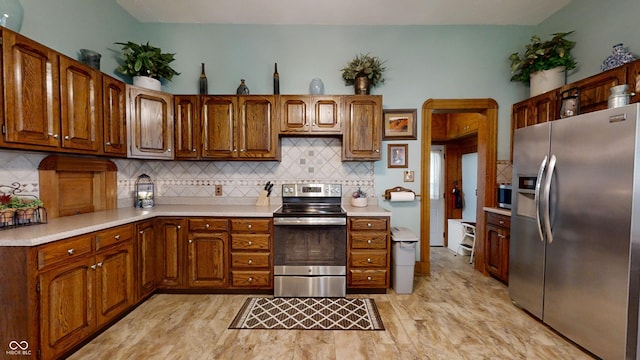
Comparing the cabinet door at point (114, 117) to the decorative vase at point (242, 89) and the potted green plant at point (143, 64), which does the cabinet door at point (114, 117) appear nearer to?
the potted green plant at point (143, 64)

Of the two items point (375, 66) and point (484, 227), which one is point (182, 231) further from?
point (484, 227)

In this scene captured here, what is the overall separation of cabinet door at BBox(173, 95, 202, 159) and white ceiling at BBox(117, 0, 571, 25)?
1.07 metres

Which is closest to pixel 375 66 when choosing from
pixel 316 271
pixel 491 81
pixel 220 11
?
pixel 491 81

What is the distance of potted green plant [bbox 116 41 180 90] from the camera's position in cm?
288

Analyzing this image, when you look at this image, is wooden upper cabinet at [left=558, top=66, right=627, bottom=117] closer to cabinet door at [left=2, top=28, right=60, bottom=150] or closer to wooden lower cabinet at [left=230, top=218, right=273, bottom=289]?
wooden lower cabinet at [left=230, top=218, right=273, bottom=289]

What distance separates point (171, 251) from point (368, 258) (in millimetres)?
2133

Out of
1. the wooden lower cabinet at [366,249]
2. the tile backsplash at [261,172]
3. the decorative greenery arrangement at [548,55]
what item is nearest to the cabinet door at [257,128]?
the tile backsplash at [261,172]

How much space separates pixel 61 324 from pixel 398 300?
2.82 m

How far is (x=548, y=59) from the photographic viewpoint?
2.94 m

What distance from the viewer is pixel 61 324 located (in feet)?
6.03

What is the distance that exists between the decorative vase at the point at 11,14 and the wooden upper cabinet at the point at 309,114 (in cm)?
214

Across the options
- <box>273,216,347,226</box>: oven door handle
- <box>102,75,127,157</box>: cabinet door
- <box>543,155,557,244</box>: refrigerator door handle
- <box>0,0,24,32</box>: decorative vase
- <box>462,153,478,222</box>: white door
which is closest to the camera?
<box>0,0,24,32</box>: decorative vase

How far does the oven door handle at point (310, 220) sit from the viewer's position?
2.82 meters

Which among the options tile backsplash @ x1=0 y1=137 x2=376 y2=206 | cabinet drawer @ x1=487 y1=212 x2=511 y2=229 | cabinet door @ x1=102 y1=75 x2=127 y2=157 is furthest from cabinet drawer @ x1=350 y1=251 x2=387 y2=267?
cabinet door @ x1=102 y1=75 x2=127 y2=157
